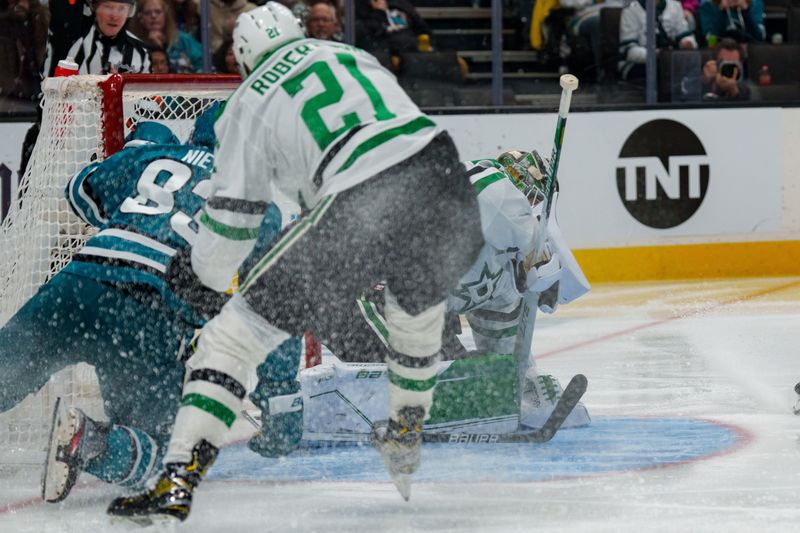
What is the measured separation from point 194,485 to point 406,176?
0.65 m

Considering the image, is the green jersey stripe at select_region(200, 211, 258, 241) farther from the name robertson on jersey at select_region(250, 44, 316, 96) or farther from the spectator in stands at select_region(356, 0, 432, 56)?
the spectator in stands at select_region(356, 0, 432, 56)

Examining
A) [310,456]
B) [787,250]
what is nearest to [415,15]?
[787,250]

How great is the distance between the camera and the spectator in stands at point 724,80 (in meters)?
6.47

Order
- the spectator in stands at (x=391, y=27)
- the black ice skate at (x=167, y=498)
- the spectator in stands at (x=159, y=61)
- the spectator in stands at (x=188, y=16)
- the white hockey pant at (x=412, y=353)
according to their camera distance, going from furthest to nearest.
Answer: the spectator in stands at (x=391, y=27) → the spectator in stands at (x=188, y=16) → the spectator in stands at (x=159, y=61) → the white hockey pant at (x=412, y=353) → the black ice skate at (x=167, y=498)

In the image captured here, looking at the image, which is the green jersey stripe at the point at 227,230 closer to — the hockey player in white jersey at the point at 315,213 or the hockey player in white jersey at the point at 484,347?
the hockey player in white jersey at the point at 315,213

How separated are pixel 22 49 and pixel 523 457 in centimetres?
339

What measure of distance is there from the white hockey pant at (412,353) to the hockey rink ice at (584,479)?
0.77 feet

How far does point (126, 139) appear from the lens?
341cm

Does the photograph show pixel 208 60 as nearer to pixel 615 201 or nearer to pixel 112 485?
pixel 615 201

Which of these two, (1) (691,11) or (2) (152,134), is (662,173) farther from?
(2) (152,134)

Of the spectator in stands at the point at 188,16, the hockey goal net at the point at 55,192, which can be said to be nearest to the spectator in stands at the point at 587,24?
the spectator in stands at the point at 188,16

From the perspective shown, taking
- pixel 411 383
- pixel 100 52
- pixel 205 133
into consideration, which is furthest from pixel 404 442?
pixel 100 52

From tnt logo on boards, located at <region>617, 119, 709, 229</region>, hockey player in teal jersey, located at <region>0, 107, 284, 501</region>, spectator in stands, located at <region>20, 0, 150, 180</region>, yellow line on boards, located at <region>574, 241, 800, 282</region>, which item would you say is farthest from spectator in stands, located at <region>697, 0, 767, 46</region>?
hockey player in teal jersey, located at <region>0, 107, 284, 501</region>

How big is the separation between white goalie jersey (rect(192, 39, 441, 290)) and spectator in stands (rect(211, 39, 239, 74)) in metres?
3.49
